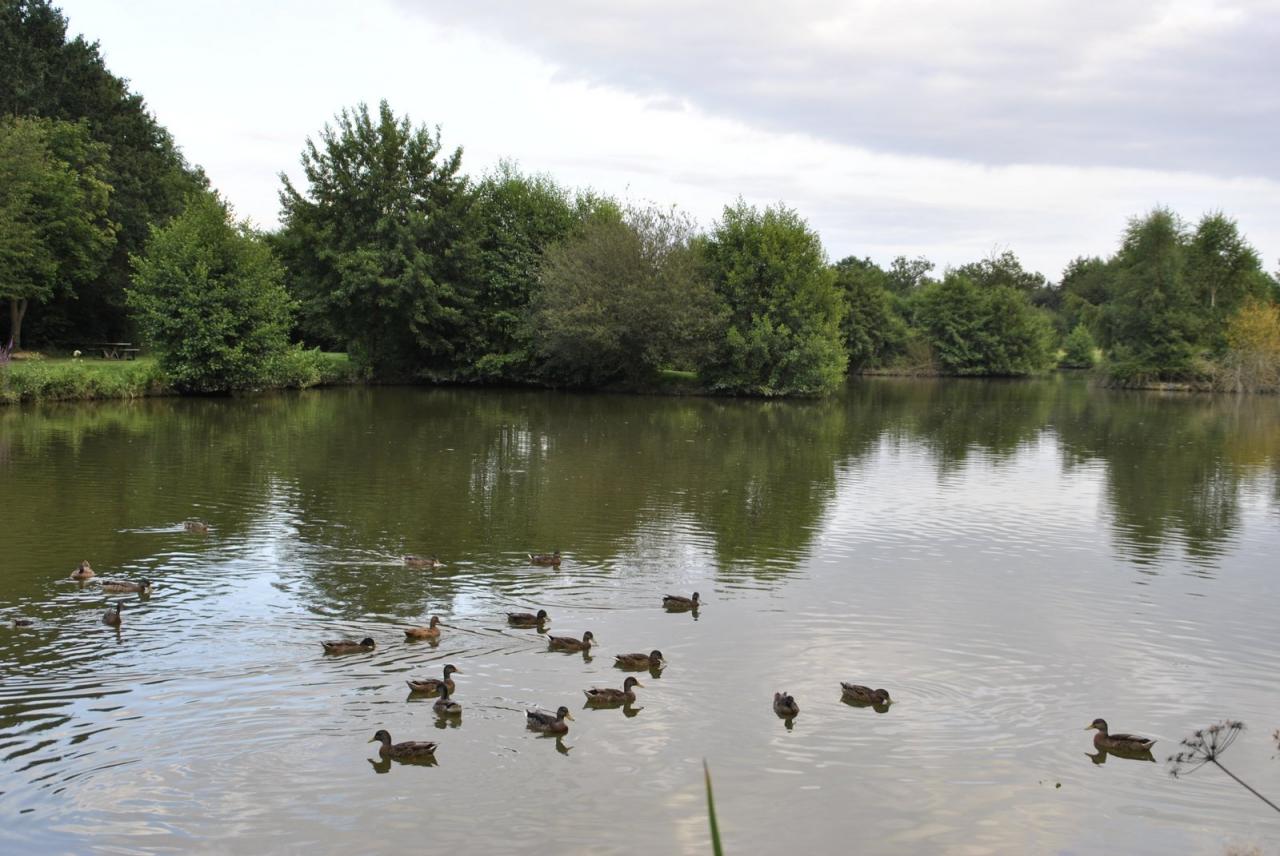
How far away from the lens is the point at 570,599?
50.2ft

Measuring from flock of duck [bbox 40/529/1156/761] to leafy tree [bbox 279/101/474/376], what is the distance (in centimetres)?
4880

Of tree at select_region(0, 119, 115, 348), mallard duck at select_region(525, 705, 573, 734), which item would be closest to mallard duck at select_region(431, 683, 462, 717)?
mallard duck at select_region(525, 705, 573, 734)

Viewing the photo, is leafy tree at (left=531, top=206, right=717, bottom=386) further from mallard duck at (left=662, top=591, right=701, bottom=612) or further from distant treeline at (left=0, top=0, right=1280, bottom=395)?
mallard duck at (left=662, top=591, right=701, bottom=612)

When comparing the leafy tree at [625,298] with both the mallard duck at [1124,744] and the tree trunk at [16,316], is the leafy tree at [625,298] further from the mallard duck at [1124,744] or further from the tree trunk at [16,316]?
the mallard duck at [1124,744]

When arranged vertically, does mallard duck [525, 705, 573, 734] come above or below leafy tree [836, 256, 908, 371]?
below

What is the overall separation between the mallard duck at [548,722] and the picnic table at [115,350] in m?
52.1

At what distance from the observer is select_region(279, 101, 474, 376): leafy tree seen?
61562 millimetres

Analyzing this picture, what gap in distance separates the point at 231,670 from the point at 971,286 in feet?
330

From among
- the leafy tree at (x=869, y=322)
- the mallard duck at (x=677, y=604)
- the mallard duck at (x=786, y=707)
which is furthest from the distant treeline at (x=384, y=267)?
the mallard duck at (x=786, y=707)

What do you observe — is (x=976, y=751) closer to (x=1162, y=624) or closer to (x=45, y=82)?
(x=1162, y=624)

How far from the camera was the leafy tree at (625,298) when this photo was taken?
60281 millimetres

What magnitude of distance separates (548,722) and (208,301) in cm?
4409

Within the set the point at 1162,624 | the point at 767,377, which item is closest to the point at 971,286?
the point at 767,377

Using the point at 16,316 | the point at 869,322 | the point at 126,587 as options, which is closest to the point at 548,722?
the point at 126,587
